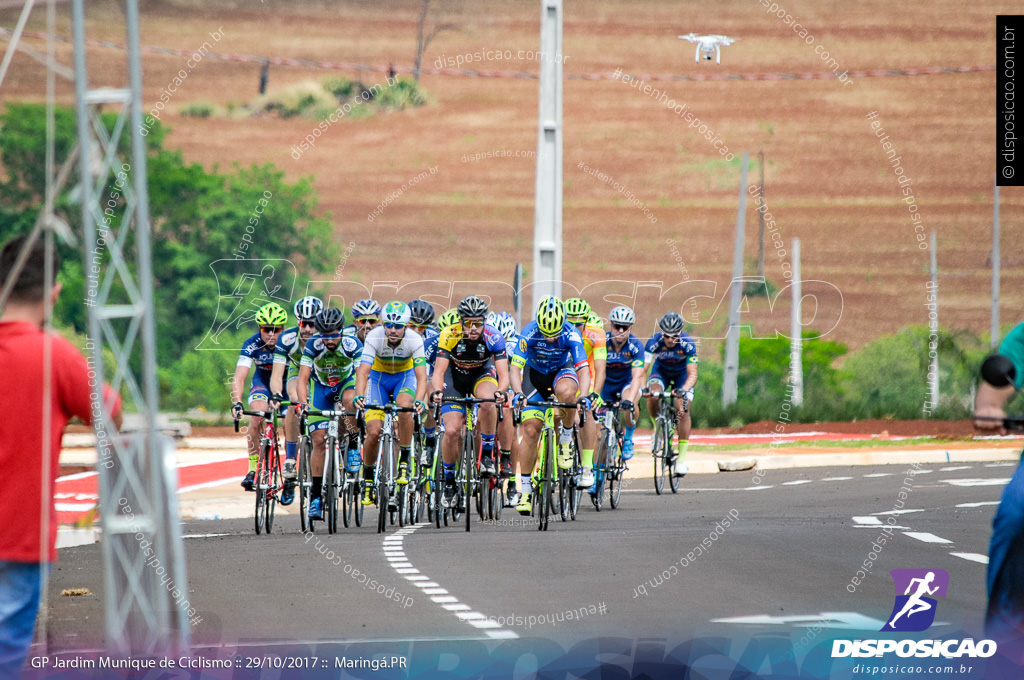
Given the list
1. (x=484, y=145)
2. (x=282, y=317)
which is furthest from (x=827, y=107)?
(x=282, y=317)

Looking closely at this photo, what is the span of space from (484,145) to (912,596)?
84.3m

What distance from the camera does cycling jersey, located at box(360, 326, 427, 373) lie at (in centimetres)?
1530

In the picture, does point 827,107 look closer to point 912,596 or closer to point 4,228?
point 4,228

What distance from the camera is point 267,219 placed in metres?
75.4

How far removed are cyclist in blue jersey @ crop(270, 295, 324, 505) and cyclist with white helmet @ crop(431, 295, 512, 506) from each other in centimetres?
134

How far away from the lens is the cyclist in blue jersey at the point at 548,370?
49.4 ft

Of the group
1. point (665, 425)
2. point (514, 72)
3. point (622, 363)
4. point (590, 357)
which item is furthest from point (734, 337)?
point (514, 72)

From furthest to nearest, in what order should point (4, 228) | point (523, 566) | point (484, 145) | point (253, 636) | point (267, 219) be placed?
1. point (484, 145)
2. point (267, 219)
3. point (4, 228)
4. point (523, 566)
5. point (253, 636)

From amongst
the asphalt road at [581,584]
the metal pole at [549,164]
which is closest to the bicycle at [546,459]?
the asphalt road at [581,584]

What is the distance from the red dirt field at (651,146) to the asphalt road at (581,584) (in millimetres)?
63876

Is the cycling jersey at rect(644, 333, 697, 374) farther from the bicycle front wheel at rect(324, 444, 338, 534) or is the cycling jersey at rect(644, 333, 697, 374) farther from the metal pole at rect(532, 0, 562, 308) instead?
the bicycle front wheel at rect(324, 444, 338, 534)

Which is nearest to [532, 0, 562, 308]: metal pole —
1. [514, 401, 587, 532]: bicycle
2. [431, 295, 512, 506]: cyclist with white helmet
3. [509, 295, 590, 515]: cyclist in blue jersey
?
[431, 295, 512, 506]: cyclist with white helmet

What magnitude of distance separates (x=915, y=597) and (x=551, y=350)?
625 centimetres

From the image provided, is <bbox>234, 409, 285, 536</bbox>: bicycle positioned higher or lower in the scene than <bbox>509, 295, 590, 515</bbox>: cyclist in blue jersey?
lower
